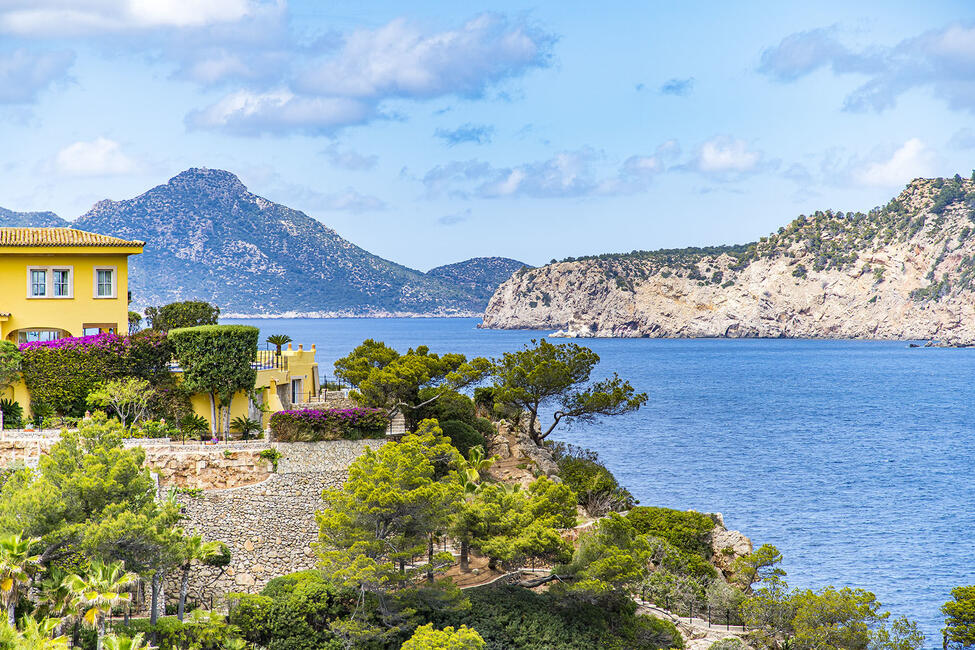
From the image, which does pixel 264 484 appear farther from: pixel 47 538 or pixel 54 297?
pixel 54 297

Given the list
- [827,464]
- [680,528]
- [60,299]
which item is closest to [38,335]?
[60,299]

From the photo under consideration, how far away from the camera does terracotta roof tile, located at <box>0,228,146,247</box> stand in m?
38.9

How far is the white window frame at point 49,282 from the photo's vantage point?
1542 inches

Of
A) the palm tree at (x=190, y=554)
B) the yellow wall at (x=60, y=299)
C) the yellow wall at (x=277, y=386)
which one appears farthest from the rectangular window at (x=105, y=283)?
the palm tree at (x=190, y=554)

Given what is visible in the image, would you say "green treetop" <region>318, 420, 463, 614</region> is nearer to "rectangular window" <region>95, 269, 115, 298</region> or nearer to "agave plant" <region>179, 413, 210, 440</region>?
"agave plant" <region>179, 413, 210, 440</region>

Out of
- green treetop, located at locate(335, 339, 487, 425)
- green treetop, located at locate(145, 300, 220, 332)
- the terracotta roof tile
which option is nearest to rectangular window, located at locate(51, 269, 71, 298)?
the terracotta roof tile

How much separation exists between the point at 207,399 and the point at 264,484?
7389mm

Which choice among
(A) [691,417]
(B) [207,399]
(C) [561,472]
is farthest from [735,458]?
(B) [207,399]

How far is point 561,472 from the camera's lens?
44.9 meters

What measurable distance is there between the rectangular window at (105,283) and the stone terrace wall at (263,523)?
45.1 feet

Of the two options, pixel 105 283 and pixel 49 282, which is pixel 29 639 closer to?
pixel 49 282

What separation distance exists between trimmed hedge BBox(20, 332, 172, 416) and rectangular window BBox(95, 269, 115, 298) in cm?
393

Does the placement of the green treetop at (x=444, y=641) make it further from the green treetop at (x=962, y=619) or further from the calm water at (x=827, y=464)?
the calm water at (x=827, y=464)

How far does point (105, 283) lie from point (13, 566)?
23.0 meters
